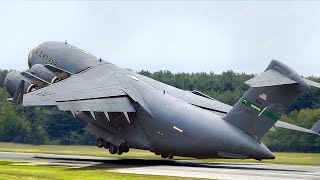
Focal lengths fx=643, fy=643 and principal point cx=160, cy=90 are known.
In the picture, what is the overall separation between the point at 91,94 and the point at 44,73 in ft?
34.8

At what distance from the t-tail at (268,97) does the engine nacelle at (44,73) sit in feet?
59.3

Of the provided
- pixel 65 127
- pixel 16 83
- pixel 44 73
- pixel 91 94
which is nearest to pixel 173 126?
pixel 91 94

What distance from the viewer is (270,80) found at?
1654 inches

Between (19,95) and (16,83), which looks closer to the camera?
(19,95)

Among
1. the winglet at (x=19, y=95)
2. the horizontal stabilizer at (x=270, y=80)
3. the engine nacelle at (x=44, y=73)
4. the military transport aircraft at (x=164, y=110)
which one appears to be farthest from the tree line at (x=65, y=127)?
the horizontal stabilizer at (x=270, y=80)

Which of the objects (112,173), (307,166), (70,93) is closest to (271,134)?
(307,166)

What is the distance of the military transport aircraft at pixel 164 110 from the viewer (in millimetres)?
42750

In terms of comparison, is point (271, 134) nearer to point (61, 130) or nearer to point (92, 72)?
point (92, 72)

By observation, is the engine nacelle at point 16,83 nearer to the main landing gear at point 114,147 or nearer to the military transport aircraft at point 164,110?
the military transport aircraft at point 164,110

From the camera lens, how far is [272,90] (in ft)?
139

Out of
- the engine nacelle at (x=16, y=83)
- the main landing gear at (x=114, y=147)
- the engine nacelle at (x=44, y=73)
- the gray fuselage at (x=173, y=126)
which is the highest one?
the engine nacelle at (x=44, y=73)

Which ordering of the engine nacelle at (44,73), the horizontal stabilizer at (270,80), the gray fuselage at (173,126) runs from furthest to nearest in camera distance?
the engine nacelle at (44,73)
the gray fuselage at (173,126)
the horizontal stabilizer at (270,80)

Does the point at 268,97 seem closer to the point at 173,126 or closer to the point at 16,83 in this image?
the point at 173,126

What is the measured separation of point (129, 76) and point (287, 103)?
14077 millimetres
